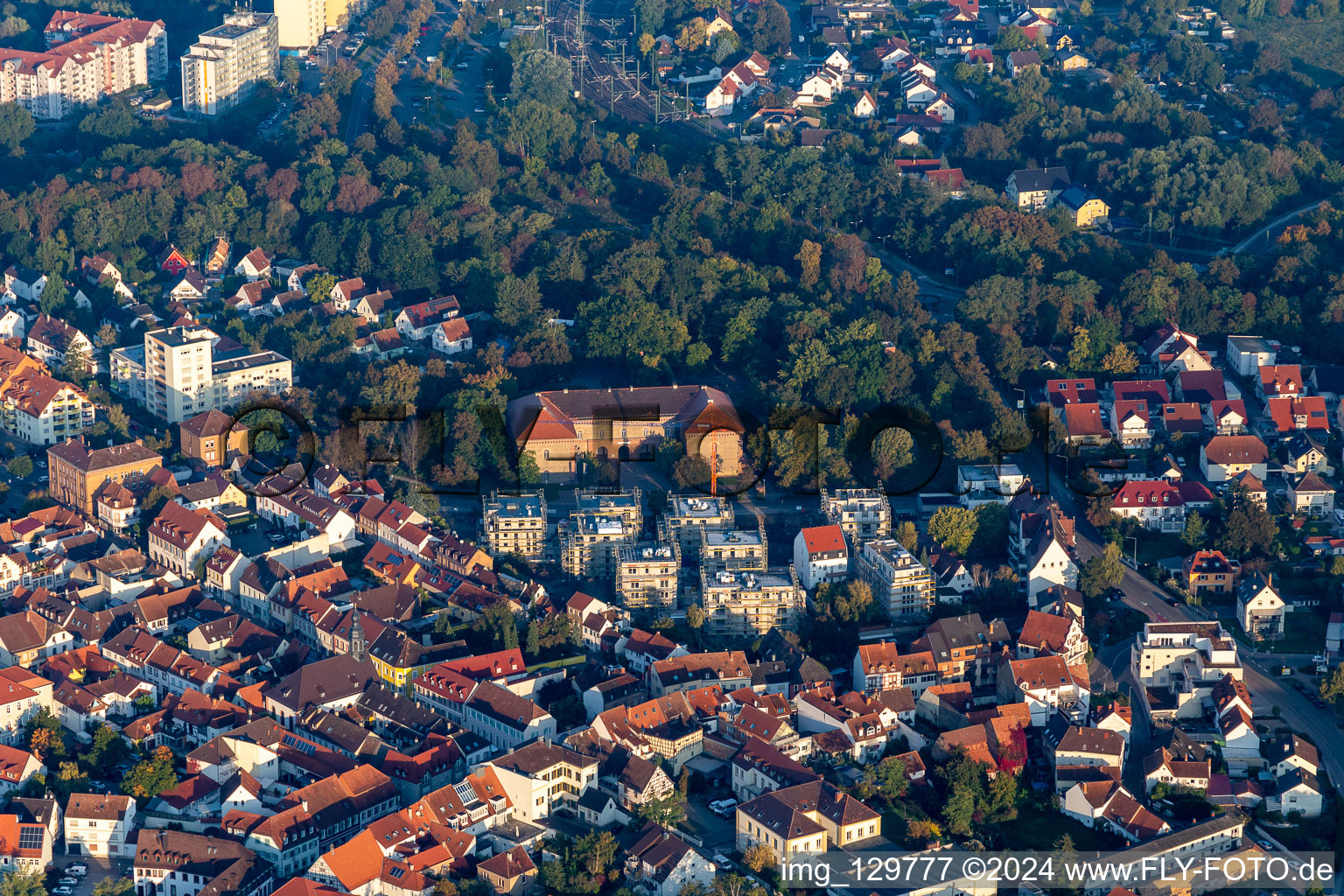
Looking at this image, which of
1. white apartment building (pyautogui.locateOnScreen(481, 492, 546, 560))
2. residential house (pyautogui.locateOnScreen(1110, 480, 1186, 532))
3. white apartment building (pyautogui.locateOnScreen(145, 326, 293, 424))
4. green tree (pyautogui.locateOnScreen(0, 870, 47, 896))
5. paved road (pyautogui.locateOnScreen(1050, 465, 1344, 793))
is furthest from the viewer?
white apartment building (pyautogui.locateOnScreen(145, 326, 293, 424))

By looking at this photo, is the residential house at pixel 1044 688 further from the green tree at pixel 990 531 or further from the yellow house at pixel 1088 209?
the yellow house at pixel 1088 209

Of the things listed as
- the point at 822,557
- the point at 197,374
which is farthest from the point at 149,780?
the point at 197,374

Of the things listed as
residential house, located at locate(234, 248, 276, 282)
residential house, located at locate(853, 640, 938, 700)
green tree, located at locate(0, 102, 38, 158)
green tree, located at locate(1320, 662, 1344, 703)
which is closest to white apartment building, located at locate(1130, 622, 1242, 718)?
green tree, located at locate(1320, 662, 1344, 703)

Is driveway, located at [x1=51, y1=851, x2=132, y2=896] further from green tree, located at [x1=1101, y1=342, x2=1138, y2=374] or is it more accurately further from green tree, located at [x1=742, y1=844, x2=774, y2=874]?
green tree, located at [x1=1101, y1=342, x2=1138, y2=374]

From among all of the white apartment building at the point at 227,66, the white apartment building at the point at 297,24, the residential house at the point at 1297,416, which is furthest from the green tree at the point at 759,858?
the white apartment building at the point at 297,24

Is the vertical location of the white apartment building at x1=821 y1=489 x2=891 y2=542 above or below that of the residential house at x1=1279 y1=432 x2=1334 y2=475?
below
